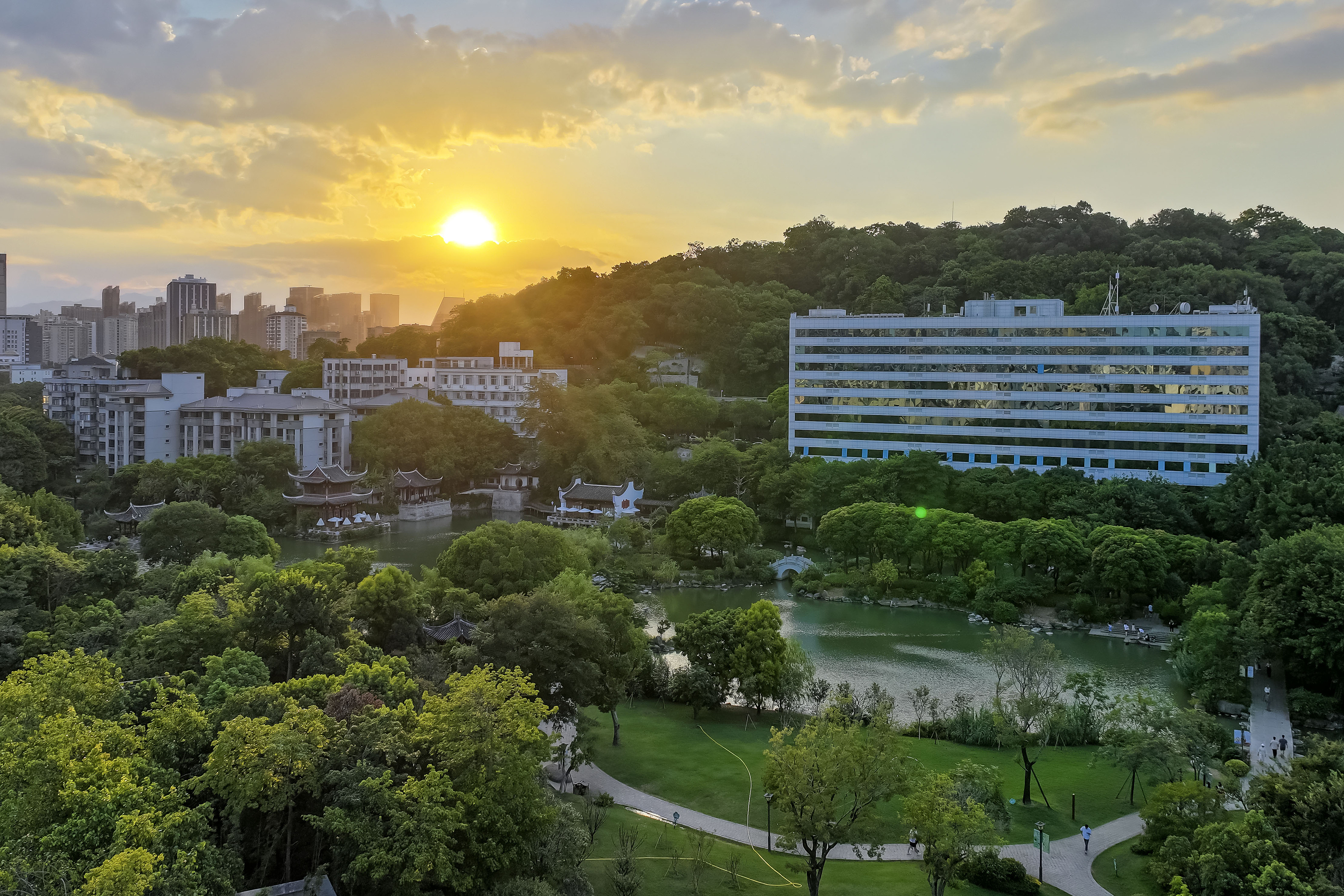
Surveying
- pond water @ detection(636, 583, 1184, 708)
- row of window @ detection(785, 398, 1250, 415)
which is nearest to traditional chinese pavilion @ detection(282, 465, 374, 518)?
pond water @ detection(636, 583, 1184, 708)

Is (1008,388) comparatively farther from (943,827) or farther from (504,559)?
→ (943,827)

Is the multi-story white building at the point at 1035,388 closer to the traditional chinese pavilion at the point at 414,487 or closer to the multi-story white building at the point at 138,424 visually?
the traditional chinese pavilion at the point at 414,487

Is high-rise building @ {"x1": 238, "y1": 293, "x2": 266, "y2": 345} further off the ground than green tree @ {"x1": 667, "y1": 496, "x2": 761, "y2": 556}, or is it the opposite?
high-rise building @ {"x1": 238, "y1": 293, "x2": 266, "y2": 345}

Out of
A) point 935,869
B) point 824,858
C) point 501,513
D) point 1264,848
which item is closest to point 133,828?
point 824,858

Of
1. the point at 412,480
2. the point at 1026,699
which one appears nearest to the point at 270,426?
the point at 412,480

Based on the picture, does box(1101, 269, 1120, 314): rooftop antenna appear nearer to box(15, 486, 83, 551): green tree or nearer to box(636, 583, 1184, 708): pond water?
box(636, 583, 1184, 708): pond water

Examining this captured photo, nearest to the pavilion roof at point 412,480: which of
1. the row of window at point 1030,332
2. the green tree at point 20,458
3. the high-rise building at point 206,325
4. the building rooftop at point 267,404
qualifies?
the building rooftop at point 267,404
